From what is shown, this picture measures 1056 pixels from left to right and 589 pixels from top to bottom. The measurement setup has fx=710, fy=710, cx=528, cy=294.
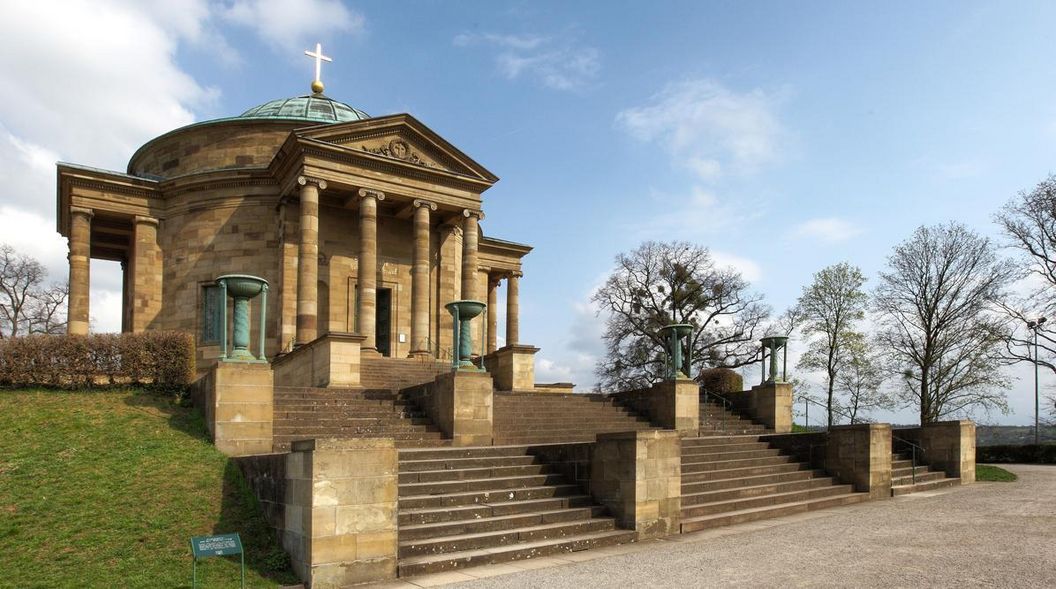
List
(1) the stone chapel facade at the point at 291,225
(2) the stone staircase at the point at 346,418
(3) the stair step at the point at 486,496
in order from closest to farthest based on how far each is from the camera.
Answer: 1. (3) the stair step at the point at 486,496
2. (2) the stone staircase at the point at 346,418
3. (1) the stone chapel facade at the point at 291,225

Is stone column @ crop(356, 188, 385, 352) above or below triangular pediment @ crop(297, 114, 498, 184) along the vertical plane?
below

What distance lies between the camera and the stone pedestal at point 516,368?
21344 millimetres

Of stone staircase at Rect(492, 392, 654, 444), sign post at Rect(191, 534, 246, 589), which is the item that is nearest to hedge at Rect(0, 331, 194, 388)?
stone staircase at Rect(492, 392, 654, 444)

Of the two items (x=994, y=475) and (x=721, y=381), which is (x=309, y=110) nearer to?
(x=721, y=381)

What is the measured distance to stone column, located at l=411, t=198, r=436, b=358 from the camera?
87.7ft

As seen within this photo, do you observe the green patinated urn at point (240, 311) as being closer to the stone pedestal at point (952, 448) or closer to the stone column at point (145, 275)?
the stone pedestal at point (952, 448)

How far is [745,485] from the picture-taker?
14250mm

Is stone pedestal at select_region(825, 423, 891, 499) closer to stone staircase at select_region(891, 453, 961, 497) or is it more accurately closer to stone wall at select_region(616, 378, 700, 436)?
stone staircase at select_region(891, 453, 961, 497)

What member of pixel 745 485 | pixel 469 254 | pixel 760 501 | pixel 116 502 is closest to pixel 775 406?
pixel 745 485

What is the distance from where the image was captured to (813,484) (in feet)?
50.7

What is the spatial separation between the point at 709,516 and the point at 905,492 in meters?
7.11

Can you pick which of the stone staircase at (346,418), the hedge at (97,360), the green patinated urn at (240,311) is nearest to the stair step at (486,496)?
the stone staircase at (346,418)

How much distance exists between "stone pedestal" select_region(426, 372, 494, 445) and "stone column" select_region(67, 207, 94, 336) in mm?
19142

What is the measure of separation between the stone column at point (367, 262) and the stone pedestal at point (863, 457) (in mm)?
15480
